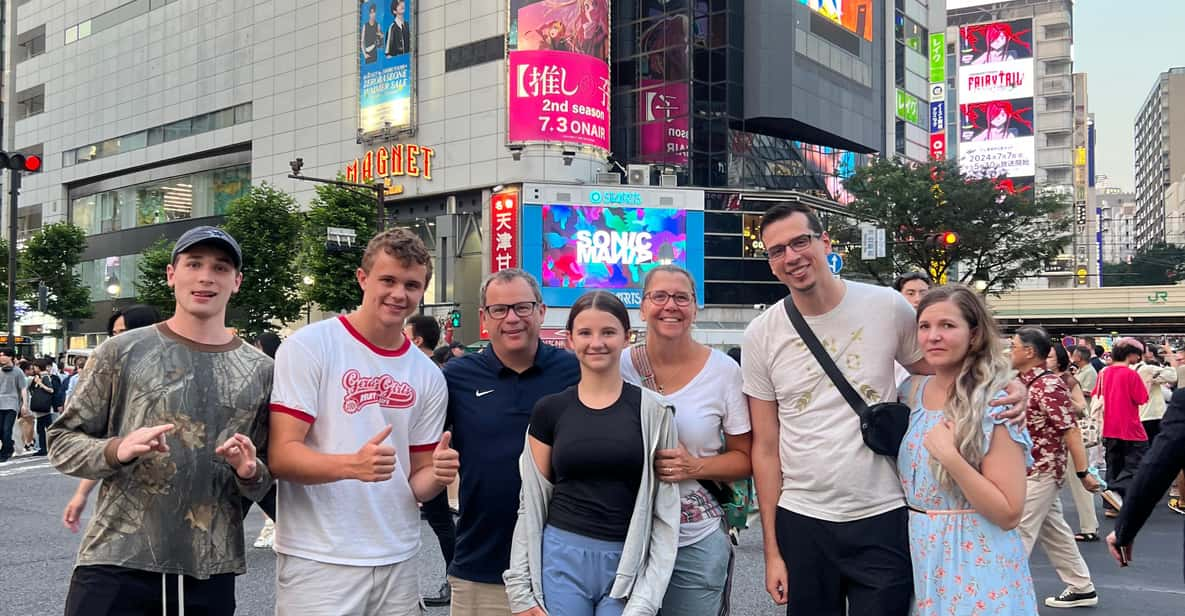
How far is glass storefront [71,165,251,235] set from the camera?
55031 mm

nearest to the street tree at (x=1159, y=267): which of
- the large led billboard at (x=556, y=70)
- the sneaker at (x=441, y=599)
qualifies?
the large led billboard at (x=556, y=70)

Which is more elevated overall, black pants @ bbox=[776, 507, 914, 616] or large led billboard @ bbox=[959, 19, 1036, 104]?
large led billboard @ bbox=[959, 19, 1036, 104]

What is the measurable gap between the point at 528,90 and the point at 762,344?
39.1 metres

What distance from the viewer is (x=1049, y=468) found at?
23.6 ft

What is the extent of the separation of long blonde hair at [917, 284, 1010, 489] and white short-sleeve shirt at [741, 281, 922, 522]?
0.77ft

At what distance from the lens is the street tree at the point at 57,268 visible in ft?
147

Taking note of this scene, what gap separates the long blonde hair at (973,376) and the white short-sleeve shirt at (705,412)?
824 mm

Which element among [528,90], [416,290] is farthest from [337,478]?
[528,90]

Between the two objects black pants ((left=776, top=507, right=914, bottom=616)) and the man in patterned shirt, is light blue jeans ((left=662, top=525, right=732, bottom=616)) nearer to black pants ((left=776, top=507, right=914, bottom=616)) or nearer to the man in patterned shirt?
black pants ((left=776, top=507, right=914, bottom=616))

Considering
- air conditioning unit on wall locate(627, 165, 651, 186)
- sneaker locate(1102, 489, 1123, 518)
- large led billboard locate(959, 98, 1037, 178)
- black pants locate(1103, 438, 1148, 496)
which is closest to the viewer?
sneaker locate(1102, 489, 1123, 518)

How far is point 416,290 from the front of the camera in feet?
12.4

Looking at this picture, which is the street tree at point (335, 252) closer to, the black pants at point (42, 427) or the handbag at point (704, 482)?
the black pants at point (42, 427)

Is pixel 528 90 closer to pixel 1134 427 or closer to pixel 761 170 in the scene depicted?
pixel 761 170

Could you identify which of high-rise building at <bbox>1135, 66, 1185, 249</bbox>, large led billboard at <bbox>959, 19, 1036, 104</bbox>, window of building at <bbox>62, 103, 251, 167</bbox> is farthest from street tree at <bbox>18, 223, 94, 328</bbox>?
high-rise building at <bbox>1135, 66, 1185, 249</bbox>
